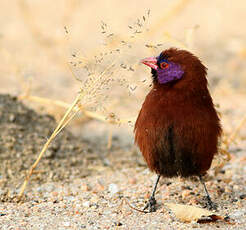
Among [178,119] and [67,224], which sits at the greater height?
[178,119]

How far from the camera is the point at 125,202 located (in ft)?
13.0

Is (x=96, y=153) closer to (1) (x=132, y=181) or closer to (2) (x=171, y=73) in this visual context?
(1) (x=132, y=181)

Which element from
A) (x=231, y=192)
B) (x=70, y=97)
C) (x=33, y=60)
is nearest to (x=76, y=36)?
(x=33, y=60)

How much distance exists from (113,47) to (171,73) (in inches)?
32.9

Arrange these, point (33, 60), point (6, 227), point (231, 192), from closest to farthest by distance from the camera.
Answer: point (6, 227) < point (231, 192) < point (33, 60)

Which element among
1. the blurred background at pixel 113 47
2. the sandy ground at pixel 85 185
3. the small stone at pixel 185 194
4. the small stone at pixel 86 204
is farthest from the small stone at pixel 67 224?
the small stone at pixel 185 194

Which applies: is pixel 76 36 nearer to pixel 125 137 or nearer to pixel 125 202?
pixel 125 137

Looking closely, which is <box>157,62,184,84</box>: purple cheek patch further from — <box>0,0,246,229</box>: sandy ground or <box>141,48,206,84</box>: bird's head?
<box>0,0,246,229</box>: sandy ground

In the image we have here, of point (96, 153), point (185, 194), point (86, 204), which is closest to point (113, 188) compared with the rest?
point (86, 204)

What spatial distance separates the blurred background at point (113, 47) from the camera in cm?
400

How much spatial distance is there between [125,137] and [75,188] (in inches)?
72.9

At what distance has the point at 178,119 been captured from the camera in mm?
3564

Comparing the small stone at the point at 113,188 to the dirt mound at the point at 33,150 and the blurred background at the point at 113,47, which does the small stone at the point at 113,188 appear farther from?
the blurred background at the point at 113,47

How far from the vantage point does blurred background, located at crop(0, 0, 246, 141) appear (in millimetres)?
4000
